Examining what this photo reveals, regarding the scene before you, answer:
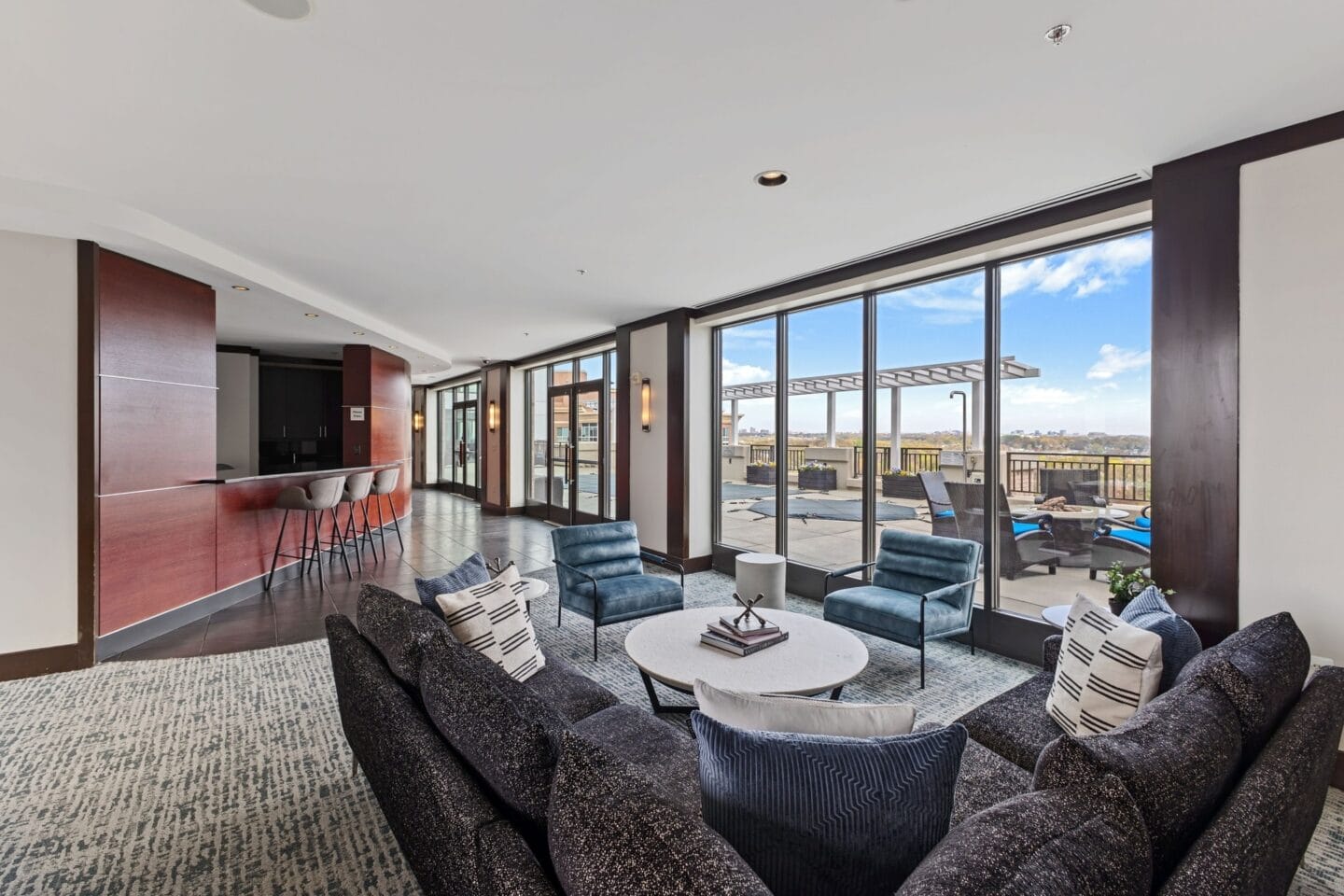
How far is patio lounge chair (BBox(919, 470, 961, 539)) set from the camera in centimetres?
451

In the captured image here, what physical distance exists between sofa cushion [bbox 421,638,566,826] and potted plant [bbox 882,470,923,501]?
3.92 meters

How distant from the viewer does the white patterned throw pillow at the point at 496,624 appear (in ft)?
7.75

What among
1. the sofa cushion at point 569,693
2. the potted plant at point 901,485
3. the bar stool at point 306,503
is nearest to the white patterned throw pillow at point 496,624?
the sofa cushion at point 569,693

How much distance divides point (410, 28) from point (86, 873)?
306 centimetres

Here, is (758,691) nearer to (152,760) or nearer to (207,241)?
(152,760)

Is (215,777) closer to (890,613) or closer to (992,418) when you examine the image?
(890,613)

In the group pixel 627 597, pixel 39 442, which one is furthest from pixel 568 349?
Answer: pixel 39 442

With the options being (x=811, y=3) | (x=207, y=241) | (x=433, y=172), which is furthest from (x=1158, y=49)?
(x=207, y=241)

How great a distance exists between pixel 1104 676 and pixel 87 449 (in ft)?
18.3

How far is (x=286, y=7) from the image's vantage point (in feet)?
6.27

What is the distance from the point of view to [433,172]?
10.2 feet

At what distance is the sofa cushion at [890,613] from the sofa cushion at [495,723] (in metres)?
2.63

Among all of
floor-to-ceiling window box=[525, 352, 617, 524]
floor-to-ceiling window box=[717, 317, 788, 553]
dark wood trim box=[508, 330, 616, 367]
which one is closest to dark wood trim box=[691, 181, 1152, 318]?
floor-to-ceiling window box=[717, 317, 788, 553]

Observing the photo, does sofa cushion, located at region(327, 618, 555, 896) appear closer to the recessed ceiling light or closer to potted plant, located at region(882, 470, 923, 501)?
the recessed ceiling light
